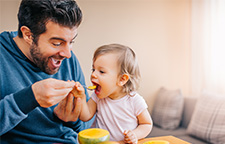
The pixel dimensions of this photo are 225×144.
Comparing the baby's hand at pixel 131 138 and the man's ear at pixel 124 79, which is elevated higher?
the man's ear at pixel 124 79

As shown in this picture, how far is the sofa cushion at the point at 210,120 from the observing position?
7.63 feet

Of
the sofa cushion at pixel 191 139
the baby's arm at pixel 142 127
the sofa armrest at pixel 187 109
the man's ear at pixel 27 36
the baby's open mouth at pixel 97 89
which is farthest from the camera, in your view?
the sofa armrest at pixel 187 109

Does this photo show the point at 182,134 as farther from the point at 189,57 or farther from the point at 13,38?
the point at 13,38

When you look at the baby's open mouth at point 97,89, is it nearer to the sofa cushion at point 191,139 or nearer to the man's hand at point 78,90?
the man's hand at point 78,90

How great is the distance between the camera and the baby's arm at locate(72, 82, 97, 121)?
121 cm

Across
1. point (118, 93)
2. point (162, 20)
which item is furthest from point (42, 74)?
point (162, 20)

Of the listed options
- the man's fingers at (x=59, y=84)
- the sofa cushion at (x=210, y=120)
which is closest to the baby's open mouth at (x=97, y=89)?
the man's fingers at (x=59, y=84)

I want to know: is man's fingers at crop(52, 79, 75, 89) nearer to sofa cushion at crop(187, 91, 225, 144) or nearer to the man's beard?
the man's beard

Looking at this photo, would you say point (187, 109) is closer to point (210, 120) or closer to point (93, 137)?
point (210, 120)

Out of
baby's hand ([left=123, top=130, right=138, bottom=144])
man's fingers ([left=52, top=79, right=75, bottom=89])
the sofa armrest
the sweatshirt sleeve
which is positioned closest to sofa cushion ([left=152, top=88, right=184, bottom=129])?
the sofa armrest

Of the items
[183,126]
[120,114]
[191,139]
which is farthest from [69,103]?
[183,126]

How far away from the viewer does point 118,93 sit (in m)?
1.33

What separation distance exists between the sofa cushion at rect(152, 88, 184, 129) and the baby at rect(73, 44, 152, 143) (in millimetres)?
1985

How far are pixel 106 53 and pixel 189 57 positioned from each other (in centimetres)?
273
